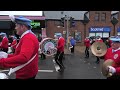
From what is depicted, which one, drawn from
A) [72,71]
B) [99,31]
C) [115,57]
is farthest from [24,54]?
[99,31]

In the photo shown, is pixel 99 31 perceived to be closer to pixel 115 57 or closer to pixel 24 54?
pixel 115 57

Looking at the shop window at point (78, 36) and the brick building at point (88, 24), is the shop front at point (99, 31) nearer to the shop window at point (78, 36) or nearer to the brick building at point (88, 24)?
the brick building at point (88, 24)

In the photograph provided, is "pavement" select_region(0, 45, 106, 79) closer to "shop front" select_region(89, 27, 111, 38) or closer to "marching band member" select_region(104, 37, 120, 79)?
"marching band member" select_region(104, 37, 120, 79)

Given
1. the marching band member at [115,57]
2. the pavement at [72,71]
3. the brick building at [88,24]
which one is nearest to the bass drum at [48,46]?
the pavement at [72,71]

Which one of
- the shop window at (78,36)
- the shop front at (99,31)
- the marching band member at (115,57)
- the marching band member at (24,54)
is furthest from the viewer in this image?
the shop front at (99,31)

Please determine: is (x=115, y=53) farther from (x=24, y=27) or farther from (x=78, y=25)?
(x=78, y=25)

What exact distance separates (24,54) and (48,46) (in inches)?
275

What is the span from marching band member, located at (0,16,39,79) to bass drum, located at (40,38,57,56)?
21.2 ft

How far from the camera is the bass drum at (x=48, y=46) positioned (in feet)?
33.4

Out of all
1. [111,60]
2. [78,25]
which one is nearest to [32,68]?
[111,60]

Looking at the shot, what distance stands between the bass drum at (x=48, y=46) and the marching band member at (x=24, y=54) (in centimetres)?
646

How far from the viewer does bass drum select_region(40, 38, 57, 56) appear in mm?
10189

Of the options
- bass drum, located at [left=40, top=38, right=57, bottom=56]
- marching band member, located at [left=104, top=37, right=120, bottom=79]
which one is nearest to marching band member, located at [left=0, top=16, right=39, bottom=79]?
marching band member, located at [left=104, top=37, right=120, bottom=79]
